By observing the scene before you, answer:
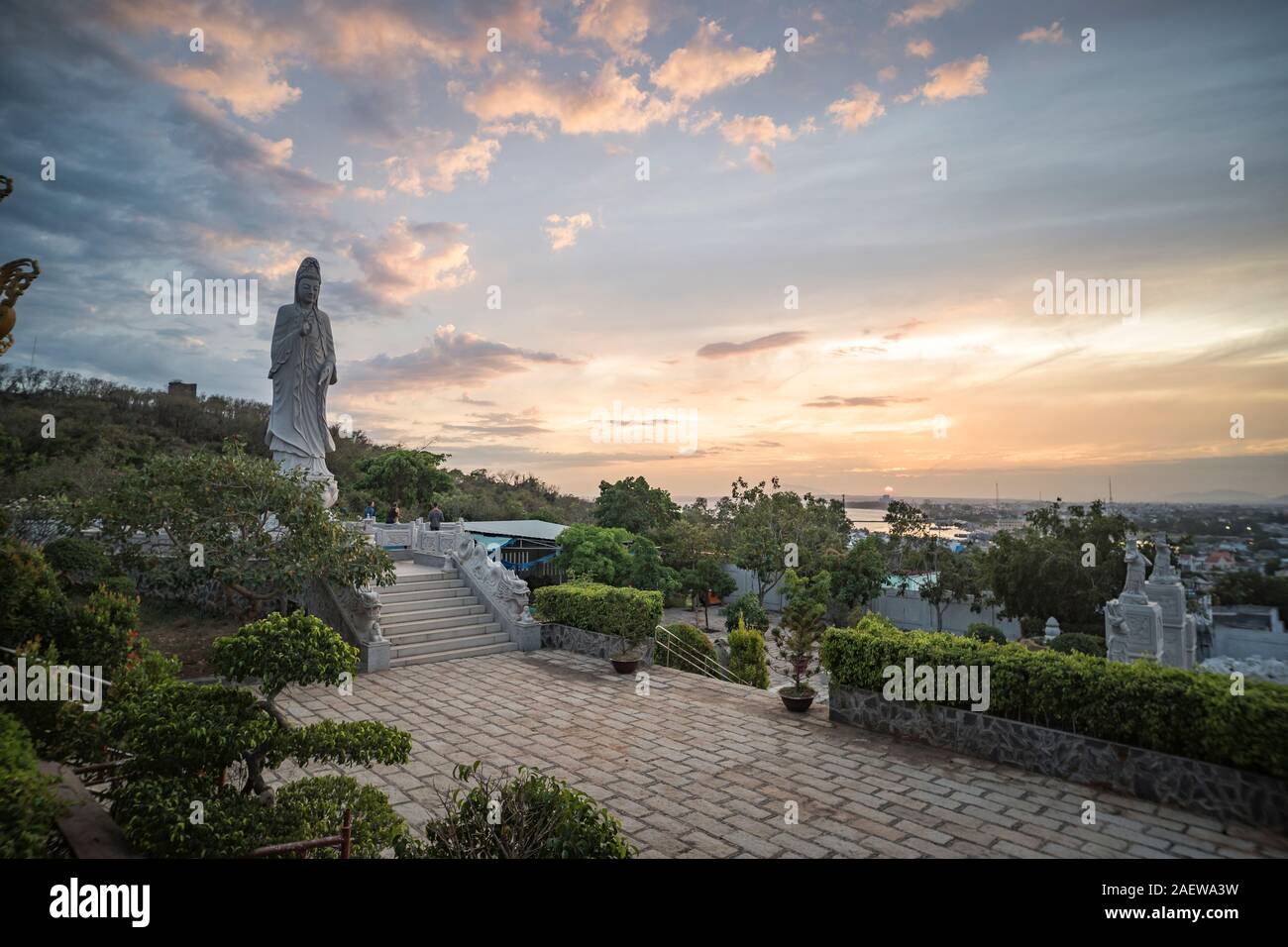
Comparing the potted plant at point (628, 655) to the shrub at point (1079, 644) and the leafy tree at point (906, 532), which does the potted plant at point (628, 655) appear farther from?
the leafy tree at point (906, 532)

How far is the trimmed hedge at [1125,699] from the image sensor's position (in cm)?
630

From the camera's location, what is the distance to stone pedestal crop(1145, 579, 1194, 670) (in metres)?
11.4

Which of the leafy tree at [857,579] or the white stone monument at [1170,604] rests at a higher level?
the white stone monument at [1170,604]

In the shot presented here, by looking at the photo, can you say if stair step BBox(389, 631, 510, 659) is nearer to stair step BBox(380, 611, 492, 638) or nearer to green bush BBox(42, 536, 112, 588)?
stair step BBox(380, 611, 492, 638)

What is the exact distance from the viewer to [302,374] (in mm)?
16375

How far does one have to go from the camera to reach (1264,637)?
14.7 meters

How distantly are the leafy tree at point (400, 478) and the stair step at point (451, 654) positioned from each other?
18.1m

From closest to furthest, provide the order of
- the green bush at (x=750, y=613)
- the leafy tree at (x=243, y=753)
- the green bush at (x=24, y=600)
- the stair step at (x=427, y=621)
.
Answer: the leafy tree at (x=243, y=753), the green bush at (x=24, y=600), the stair step at (x=427, y=621), the green bush at (x=750, y=613)

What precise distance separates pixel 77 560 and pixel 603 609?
9.20 meters

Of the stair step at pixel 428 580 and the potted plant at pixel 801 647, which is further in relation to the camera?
the stair step at pixel 428 580

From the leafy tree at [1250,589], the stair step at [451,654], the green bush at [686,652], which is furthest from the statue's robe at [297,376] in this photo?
the leafy tree at [1250,589]

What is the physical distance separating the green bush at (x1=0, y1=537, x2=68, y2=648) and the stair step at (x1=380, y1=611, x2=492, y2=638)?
739 centimetres

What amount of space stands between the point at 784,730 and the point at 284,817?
20.5ft

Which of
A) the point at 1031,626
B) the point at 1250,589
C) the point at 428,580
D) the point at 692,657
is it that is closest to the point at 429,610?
the point at 428,580
